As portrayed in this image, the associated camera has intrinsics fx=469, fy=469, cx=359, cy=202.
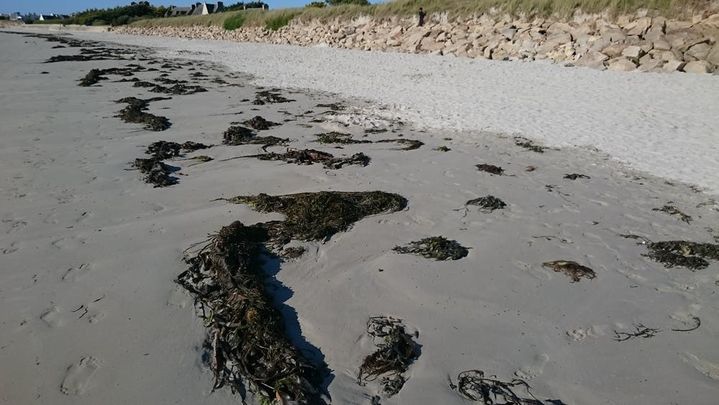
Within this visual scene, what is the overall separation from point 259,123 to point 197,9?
62448mm

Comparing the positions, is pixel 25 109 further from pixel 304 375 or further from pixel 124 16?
pixel 124 16

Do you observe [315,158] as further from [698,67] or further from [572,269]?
[698,67]

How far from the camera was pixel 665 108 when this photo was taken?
332 inches

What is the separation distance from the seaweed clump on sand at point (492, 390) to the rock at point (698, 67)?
11076 millimetres

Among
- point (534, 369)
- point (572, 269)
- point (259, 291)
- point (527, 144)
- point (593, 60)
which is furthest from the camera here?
point (593, 60)

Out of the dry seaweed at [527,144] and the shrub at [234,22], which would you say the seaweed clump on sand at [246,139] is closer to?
the dry seaweed at [527,144]

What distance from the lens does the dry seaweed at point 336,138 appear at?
22.3 feet

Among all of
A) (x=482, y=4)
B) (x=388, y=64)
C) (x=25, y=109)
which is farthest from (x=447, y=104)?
(x=482, y=4)

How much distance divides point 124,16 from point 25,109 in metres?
59.3

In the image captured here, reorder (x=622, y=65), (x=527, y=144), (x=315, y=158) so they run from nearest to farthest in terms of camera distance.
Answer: (x=315, y=158)
(x=527, y=144)
(x=622, y=65)

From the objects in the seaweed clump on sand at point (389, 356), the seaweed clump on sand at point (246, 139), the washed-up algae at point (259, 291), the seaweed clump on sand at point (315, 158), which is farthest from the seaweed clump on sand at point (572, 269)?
the seaweed clump on sand at point (246, 139)

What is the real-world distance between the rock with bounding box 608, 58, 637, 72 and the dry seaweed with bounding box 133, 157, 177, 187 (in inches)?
424

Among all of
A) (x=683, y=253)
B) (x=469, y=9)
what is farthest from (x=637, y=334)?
(x=469, y=9)

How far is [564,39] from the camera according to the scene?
13703 mm
